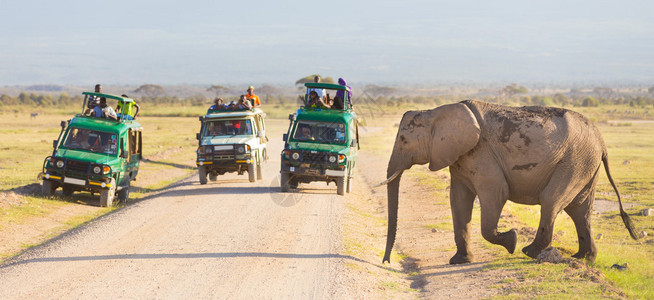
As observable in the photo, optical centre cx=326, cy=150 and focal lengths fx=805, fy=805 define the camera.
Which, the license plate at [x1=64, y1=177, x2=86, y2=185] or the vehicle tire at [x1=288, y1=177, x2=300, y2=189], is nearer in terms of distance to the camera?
the license plate at [x1=64, y1=177, x2=86, y2=185]

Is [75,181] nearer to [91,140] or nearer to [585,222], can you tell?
[91,140]

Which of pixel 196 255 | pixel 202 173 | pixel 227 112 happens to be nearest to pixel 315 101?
pixel 227 112

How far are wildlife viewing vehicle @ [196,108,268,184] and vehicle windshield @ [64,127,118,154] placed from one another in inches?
129

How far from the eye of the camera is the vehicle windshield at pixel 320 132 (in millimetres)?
23109

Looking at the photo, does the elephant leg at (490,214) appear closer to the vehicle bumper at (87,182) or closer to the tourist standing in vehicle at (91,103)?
the vehicle bumper at (87,182)

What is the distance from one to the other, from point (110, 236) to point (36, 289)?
177 inches

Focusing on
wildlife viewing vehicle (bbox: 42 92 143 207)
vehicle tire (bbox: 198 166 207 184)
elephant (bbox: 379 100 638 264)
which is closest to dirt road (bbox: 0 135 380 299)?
wildlife viewing vehicle (bbox: 42 92 143 207)

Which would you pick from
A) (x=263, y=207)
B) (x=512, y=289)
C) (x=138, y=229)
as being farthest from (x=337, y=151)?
(x=512, y=289)

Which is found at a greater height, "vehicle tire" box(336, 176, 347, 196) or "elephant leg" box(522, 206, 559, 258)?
"elephant leg" box(522, 206, 559, 258)

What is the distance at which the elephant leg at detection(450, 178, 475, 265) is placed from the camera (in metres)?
13.8

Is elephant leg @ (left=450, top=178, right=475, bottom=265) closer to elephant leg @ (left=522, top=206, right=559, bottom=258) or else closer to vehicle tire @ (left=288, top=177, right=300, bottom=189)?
elephant leg @ (left=522, top=206, right=559, bottom=258)

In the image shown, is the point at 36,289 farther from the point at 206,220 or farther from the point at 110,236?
the point at 206,220

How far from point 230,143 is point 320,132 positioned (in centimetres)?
296

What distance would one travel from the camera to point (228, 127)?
2534cm
